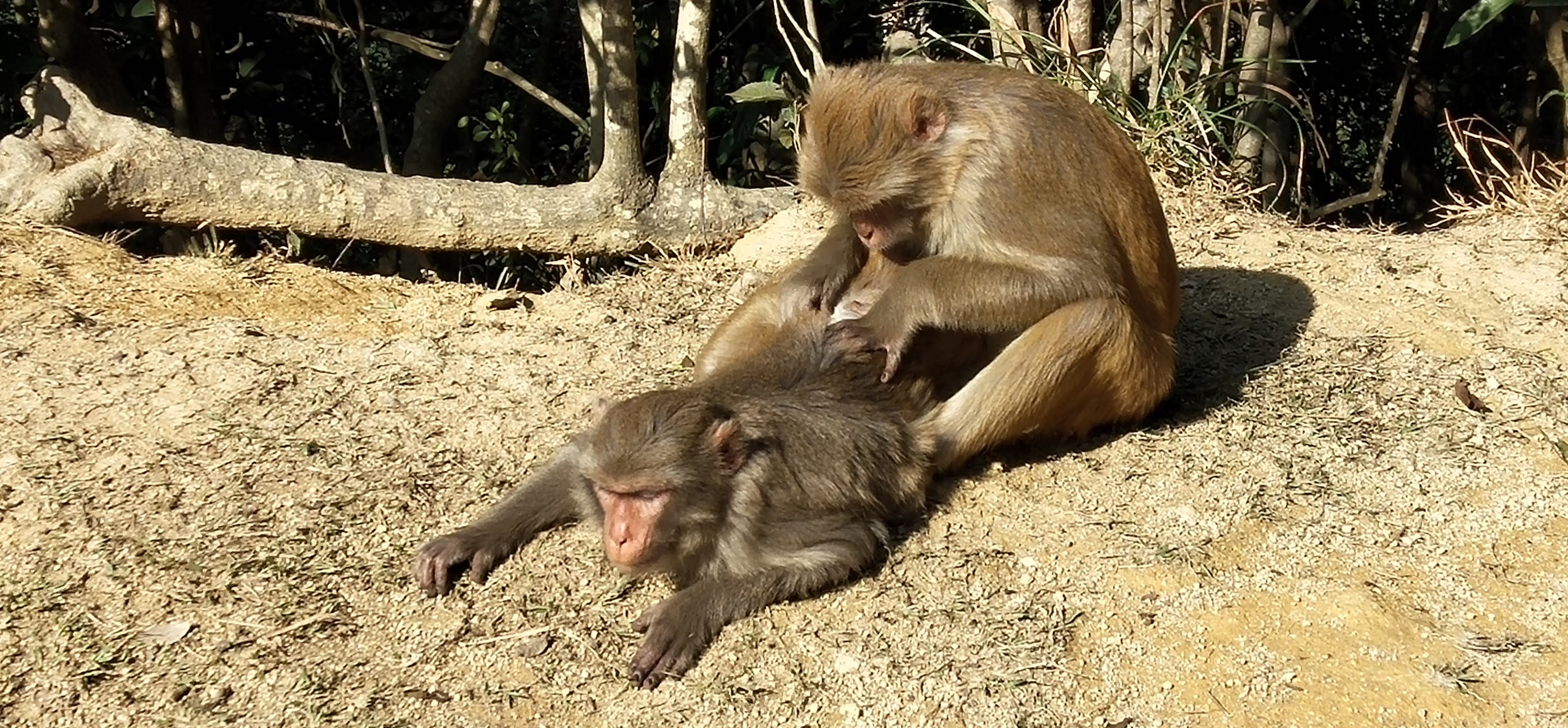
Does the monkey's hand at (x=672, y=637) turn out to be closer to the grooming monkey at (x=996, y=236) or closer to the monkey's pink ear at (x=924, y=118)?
the grooming monkey at (x=996, y=236)

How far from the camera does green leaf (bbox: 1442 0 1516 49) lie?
566 cm

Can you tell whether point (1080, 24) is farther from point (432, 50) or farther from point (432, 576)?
point (432, 576)

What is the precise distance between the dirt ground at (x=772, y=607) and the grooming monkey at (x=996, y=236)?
1.09 ft

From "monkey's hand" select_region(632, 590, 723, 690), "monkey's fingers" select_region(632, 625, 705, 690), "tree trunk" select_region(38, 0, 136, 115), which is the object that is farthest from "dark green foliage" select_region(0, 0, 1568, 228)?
"monkey's fingers" select_region(632, 625, 705, 690)

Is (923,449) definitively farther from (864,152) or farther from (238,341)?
(238,341)

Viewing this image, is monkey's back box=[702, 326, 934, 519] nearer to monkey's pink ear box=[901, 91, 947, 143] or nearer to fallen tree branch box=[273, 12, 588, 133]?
monkey's pink ear box=[901, 91, 947, 143]

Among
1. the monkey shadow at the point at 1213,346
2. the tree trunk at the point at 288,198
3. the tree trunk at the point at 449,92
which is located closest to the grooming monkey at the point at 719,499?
the monkey shadow at the point at 1213,346

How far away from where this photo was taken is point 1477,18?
5801mm

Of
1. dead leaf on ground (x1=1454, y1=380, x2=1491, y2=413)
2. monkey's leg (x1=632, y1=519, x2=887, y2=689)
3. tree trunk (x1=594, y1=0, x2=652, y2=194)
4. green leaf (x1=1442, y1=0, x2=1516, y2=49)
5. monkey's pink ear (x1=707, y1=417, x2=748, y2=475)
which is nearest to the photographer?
monkey's leg (x1=632, y1=519, x2=887, y2=689)

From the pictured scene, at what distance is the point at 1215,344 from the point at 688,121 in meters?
3.26

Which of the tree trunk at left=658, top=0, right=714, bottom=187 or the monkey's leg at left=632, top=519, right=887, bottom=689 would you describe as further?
the tree trunk at left=658, top=0, right=714, bottom=187

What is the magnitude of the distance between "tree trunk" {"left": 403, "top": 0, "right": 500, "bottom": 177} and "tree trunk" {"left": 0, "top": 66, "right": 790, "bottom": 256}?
129 centimetres

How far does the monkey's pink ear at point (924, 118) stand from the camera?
4625 mm

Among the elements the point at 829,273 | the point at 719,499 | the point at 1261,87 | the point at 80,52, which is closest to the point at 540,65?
the point at 80,52
